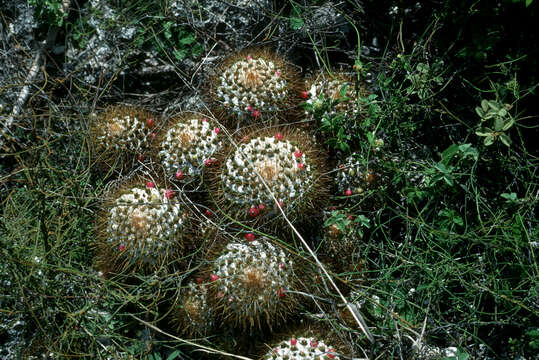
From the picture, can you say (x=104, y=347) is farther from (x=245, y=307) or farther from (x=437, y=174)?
(x=437, y=174)

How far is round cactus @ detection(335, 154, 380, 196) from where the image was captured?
234 centimetres

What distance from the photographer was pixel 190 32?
2.83m

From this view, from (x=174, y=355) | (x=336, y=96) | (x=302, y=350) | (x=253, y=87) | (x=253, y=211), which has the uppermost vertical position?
(x=253, y=87)

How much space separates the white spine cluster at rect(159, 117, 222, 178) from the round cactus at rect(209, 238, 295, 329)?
43cm

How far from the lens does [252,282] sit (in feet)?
6.63

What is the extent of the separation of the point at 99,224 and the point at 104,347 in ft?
1.88

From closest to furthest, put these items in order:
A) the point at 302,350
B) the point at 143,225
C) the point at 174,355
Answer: the point at 302,350, the point at 143,225, the point at 174,355

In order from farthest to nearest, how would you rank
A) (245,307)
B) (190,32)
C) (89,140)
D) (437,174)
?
(190,32)
(89,140)
(437,174)
(245,307)

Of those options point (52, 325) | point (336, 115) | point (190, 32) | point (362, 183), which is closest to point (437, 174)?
point (362, 183)

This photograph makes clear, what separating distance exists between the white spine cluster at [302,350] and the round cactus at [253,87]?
3.35 feet

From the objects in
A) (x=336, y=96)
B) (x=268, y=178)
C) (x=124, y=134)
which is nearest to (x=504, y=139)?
(x=336, y=96)

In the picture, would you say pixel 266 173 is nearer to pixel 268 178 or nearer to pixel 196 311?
pixel 268 178

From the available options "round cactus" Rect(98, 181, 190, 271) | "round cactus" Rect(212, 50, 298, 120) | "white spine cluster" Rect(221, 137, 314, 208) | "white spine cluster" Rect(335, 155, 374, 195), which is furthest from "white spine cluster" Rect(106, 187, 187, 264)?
"white spine cluster" Rect(335, 155, 374, 195)

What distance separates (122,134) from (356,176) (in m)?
1.13
